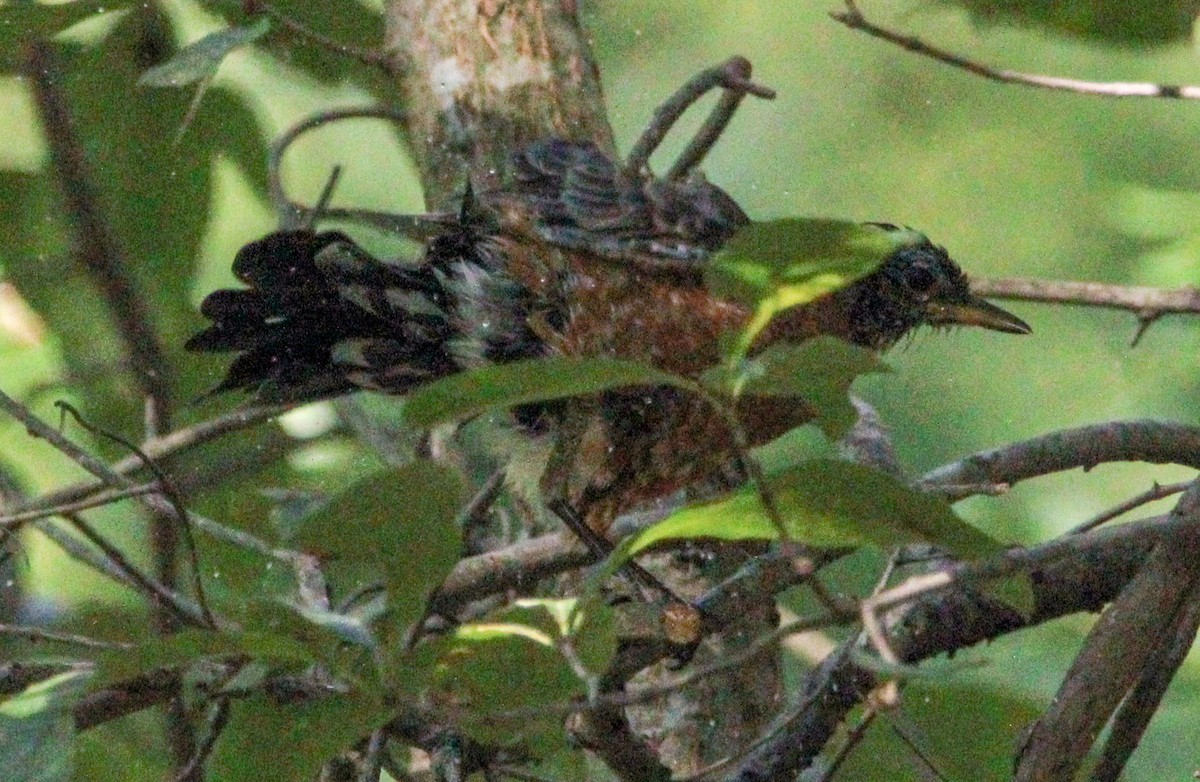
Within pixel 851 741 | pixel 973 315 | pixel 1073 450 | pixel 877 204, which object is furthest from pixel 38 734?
pixel 877 204

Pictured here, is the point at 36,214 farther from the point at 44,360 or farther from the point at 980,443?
the point at 980,443

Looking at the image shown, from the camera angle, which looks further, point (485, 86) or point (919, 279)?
point (919, 279)

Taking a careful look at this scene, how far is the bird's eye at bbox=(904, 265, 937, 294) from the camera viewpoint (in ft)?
9.73

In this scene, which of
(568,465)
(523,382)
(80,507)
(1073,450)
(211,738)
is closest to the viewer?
(523,382)

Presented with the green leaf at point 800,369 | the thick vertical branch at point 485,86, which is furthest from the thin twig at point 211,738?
the thick vertical branch at point 485,86

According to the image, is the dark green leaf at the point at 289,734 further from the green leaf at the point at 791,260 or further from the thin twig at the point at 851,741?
the thin twig at the point at 851,741

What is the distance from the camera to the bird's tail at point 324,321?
2570mm

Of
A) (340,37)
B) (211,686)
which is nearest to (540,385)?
(211,686)

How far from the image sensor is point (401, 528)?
3.98ft

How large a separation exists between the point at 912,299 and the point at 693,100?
54 centimetres

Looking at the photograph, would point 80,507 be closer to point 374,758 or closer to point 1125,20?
point 374,758

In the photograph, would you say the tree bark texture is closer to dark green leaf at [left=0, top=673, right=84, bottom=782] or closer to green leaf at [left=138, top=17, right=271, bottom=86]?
green leaf at [left=138, top=17, right=271, bottom=86]

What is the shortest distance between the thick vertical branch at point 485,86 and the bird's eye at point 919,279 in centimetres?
60

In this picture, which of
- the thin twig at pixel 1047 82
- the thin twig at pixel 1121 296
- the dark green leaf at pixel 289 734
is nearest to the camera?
the dark green leaf at pixel 289 734
